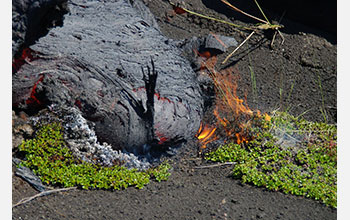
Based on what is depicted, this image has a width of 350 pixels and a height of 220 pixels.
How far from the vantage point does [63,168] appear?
11.7 feet

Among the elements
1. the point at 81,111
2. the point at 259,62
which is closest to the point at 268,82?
the point at 259,62

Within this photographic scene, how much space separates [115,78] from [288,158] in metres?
2.12

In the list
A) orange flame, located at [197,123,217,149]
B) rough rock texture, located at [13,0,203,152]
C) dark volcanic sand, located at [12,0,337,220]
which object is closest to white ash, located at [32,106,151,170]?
rough rock texture, located at [13,0,203,152]

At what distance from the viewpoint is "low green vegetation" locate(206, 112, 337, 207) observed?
4012 mm

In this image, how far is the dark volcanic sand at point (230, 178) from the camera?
3225 mm

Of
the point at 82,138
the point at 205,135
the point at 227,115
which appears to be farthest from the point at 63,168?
the point at 227,115

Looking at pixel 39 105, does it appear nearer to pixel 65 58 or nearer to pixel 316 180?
pixel 65 58

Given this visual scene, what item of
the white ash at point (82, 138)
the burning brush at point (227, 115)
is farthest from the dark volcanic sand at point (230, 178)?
the white ash at point (82, 138)

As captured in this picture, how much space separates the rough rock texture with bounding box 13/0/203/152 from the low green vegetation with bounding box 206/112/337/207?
2.24 feet

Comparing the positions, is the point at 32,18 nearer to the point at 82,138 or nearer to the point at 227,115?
the point at 82,138

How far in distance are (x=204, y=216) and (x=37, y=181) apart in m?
1.41

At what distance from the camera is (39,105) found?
3.86 meters

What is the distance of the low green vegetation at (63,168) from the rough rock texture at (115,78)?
13.9 inches

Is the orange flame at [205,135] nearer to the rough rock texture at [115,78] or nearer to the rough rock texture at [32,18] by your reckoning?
the rough rock texture at [115,78]
